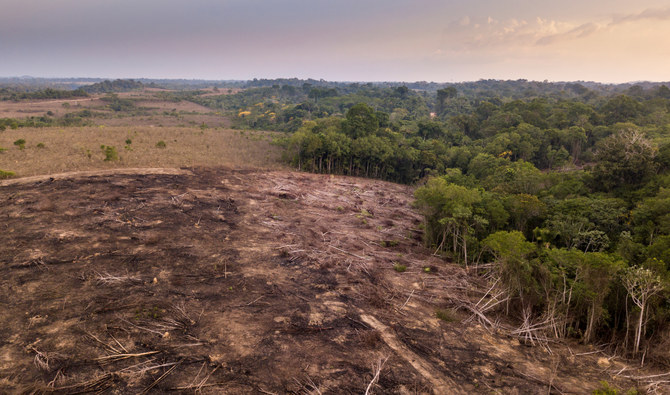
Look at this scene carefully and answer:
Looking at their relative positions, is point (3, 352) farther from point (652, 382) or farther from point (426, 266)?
point (652, 382)

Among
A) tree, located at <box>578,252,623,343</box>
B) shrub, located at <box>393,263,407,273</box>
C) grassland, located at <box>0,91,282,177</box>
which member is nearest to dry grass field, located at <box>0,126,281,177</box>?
grassland, located at <box>0,91,282,177</box>

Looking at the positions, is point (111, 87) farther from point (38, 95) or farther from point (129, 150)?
point (129, 150)

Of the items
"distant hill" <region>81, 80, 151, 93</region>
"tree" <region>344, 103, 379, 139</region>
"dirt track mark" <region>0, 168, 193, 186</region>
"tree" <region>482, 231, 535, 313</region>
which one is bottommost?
"tree" <region>482, 231, 535, 313</region>

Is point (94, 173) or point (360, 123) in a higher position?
point (360, 123)

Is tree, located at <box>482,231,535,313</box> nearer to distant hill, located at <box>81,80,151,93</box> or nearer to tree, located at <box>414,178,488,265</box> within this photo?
tree, located at <box>414,178,488,265</box>

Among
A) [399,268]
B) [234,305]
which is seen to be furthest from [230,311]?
[399,268]

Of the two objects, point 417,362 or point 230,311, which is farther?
point 230,311

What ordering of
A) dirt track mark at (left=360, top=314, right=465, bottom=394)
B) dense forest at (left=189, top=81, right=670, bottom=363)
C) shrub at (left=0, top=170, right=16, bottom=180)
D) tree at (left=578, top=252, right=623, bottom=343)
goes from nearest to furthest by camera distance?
dirt track mark at (left=360, top=314, right=465, bottom=394) → tree at (left=578, top=252, right=623, bottom=343) → dense forest at (left=189, top=81, right=670, bottom=363) → shrub at (left=0, top=170, right=16, bottom=180)
